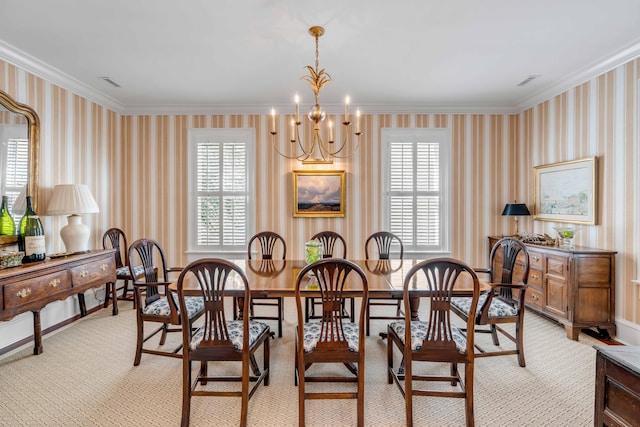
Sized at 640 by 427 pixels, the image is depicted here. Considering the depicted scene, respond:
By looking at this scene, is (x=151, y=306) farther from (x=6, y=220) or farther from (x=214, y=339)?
(x=6, y=220)

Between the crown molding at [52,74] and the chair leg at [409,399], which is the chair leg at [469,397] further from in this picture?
the crown molding at [52,74]

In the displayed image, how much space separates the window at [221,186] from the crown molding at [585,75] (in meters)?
3.95

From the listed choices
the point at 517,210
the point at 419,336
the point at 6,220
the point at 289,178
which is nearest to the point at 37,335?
the point at 6,220

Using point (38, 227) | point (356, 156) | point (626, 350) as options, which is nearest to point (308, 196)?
point (356, 156)

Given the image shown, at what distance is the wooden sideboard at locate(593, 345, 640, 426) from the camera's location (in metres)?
1.19

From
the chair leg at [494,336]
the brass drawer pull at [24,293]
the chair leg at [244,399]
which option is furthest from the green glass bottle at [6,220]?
the chair leg at [494,336]

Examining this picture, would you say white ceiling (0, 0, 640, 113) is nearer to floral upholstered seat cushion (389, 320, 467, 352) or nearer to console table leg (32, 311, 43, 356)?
floral upholstered seat cushion (389, 320, 467, 352)

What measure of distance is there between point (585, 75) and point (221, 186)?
15.4 feet

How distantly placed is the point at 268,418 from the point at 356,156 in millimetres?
3493

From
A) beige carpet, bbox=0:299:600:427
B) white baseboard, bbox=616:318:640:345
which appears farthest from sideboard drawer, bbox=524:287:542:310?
white baseboard, bbox=616:318:640:345

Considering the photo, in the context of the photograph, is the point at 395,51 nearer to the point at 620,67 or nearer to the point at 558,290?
the point at 620,67

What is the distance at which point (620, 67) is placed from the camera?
308 centimetres

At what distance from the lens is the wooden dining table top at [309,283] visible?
215 centimetres

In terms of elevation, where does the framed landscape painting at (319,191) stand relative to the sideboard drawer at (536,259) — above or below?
above
